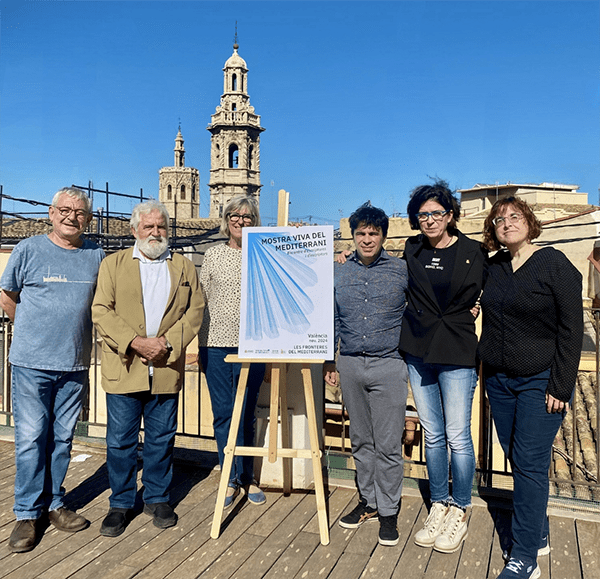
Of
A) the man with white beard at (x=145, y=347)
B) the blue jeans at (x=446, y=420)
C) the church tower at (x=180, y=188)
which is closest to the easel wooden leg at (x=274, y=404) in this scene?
the man with white beard at (x=145, y=347)

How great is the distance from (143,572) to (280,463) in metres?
1.24

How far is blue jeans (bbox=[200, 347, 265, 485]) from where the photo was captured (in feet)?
11.2

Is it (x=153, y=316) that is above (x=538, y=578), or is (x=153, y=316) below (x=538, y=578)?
above

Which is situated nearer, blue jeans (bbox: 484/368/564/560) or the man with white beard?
blue jeans (bbox: 484/368/564/560)

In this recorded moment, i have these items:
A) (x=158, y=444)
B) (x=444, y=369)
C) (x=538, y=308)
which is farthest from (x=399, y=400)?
(x=158, y=444)

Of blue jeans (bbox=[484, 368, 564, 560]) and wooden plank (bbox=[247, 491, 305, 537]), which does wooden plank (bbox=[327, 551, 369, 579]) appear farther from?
blue jeans (bbox=[484, 368, 564, 560])

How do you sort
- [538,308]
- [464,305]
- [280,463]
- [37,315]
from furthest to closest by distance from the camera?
[280,463]
[37,315]
[464,305]
[538,308]

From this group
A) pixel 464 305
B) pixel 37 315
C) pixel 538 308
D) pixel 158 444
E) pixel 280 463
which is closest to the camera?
pixel 538 308

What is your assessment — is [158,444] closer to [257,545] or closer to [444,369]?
[257,545]

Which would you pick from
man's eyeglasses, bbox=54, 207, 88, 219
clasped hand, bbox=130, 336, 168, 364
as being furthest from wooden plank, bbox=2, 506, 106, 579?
man's eyeglasses, bbox=54, 207, 88, 219

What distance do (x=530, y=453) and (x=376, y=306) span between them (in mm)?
1049

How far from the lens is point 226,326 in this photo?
337cm

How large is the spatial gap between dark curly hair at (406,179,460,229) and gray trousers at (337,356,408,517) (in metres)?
0.81

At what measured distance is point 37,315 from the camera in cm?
306
